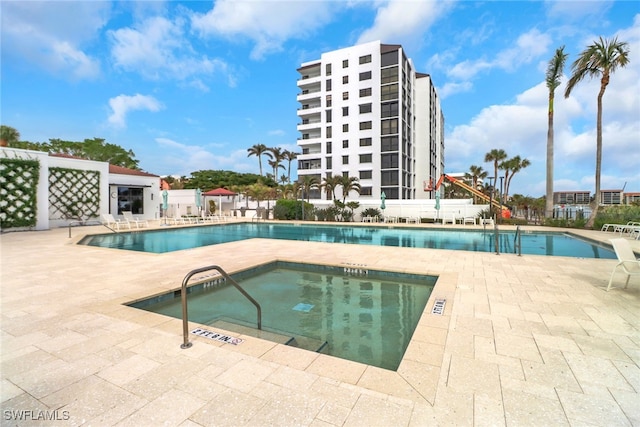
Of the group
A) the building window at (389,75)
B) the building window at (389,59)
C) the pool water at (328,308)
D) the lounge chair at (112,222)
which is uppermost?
the building window at (389,59)

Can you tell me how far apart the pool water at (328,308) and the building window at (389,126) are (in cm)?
3331

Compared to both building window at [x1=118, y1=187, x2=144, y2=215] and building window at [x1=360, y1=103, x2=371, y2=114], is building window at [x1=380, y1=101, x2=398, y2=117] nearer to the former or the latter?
building window at [x1=360, y1=103, x2=371, y2=114]

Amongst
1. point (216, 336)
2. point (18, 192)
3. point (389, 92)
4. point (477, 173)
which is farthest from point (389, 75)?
point (216, 336)

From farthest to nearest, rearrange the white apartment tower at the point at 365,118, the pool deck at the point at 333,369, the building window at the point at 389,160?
the white apartment tower at the point at 365,118 → the building window at the point at 389,160 → the pool deck at the point at 333,369

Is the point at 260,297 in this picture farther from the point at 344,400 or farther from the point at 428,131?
the point at 428,131

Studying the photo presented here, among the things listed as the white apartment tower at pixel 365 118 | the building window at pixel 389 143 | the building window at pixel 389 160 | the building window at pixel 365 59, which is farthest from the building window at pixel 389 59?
the building window at pixel 389 160

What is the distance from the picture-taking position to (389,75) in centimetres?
3797

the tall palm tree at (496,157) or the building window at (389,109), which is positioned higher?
the building window at (389,109)

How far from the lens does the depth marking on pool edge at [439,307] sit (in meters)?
4.45

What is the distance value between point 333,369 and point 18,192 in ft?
64.8

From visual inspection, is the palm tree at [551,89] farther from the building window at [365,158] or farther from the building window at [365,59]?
the building window at [365,59]

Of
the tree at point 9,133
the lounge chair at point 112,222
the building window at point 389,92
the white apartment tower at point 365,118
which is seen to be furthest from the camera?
the white apartment tower at point 365,118

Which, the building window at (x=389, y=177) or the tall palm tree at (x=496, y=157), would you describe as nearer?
the building window at (x=389, y=177)

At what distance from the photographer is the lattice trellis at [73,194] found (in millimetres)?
17844
